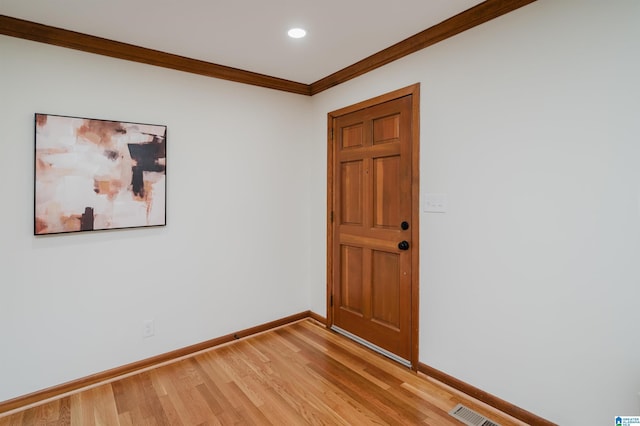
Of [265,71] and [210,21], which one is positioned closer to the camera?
[210,21]

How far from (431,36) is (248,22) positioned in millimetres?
1252

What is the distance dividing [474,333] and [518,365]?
292mm

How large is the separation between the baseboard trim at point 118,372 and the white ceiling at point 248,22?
7.92 feet

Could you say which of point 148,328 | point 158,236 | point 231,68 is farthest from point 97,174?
point 231,68

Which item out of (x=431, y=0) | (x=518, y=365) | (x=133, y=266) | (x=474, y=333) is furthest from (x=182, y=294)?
(x=431, y=0)

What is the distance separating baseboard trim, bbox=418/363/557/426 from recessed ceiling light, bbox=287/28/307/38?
2.55 meters

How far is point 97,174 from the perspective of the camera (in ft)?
7.74

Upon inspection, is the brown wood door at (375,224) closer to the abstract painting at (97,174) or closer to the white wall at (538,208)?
the white wall at (538,208)

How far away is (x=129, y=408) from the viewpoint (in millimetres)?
2109

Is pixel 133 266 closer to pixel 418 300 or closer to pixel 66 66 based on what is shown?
pixel 66 66

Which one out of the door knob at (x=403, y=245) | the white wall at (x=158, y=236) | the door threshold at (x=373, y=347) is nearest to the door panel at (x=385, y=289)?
the door knob at (x=403, y=245)

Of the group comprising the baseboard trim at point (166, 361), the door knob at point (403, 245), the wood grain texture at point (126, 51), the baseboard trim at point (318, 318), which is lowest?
the baseboard trim at point (166, 361)

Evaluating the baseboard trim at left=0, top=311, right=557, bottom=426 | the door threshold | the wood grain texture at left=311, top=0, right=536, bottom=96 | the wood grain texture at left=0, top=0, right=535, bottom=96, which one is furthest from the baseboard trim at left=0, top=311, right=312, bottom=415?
the wood grain texture at left=311, top=0, right=536, bottom=96

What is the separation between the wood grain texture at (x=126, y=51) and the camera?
2100 millimetres
